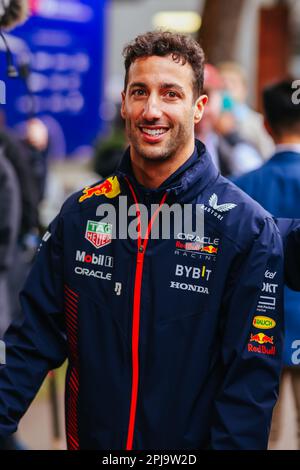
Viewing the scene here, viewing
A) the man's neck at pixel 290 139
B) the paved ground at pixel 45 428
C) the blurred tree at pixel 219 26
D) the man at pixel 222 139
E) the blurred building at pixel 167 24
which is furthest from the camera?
the blurred building at pixel 167 24

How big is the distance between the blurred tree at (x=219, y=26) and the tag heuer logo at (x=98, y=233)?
7903 millimetres

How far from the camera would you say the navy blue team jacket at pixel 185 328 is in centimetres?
302

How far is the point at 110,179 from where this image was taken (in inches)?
131

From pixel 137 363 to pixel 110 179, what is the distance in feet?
2.12

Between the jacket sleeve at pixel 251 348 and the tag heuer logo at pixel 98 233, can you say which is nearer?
the jacket sleeve at pixel 251 348

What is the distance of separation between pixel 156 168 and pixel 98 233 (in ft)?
0.95

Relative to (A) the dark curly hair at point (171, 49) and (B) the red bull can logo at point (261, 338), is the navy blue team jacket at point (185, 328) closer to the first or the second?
(B) the red bull can logo at point (261, 338)

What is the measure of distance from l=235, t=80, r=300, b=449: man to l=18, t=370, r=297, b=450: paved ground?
947 millimetres

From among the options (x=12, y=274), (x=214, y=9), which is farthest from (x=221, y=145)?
(x=214, y=9)

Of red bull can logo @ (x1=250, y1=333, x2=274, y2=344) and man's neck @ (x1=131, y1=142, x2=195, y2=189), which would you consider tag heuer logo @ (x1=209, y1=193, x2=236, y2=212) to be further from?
red bull can logo @ (x1=250, y1=333, x2=274, y2=344)

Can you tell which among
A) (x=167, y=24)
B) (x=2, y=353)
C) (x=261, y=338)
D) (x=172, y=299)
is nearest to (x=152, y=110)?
(x=172, y=299)

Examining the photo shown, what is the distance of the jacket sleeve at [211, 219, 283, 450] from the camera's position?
9.75ft

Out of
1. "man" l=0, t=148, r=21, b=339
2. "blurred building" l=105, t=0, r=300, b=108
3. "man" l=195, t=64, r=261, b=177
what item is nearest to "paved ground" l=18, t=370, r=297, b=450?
"man" l=0, t=148, r=21, b=339

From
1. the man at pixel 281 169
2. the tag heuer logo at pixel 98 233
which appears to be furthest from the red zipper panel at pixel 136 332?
the man at pixel 281 169
